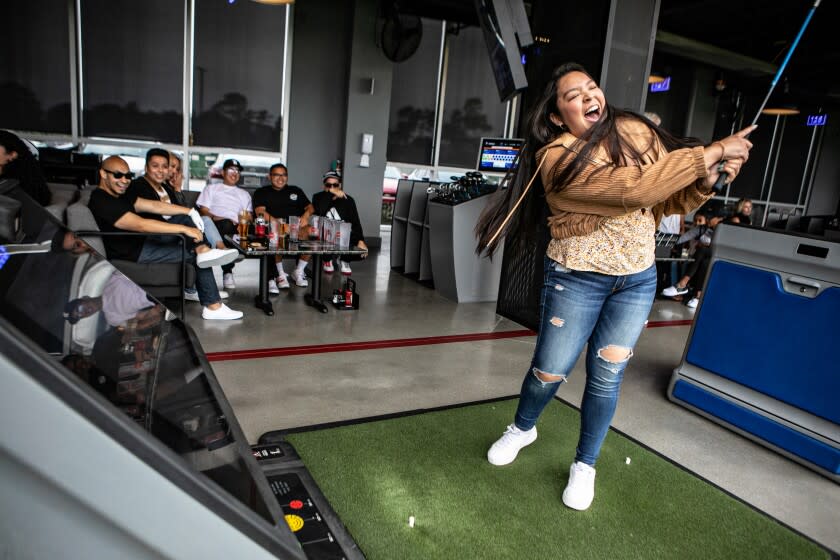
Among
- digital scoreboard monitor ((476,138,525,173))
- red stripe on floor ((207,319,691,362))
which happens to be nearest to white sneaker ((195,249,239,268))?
red stripe on floor ((207,319,691,362))

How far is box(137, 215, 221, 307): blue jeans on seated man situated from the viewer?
3.56 m

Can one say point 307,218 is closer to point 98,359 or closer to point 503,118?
point 98,359

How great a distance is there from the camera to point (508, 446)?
2268 millimetres

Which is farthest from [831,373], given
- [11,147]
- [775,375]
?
[11,147]

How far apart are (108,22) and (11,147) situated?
166 inches

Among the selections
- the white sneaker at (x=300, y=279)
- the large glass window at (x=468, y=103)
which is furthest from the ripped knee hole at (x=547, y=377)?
the large glass window at (x=468, y=103)

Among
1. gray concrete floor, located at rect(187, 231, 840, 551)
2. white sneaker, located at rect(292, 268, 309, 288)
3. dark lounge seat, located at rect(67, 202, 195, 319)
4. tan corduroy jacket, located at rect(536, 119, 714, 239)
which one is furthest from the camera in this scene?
white sneaker, located at rect(292, 268, 309, 288)

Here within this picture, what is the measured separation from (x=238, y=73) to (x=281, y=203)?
3.48m

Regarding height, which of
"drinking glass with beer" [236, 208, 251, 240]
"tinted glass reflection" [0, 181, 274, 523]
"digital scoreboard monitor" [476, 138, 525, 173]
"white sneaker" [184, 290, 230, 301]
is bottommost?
"white sneaker" [184, 290, 230, 301]

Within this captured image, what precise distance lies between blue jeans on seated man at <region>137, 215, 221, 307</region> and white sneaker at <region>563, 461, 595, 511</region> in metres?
2.50

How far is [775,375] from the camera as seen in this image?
8.90ft

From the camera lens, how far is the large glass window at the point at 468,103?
9.09m

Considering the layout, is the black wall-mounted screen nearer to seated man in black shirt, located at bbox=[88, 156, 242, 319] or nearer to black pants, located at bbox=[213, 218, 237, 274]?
seated man in black shirt, located at bbox=[88, 156, 242, 319]

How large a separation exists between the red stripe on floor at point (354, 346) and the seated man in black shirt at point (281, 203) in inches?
65.7
